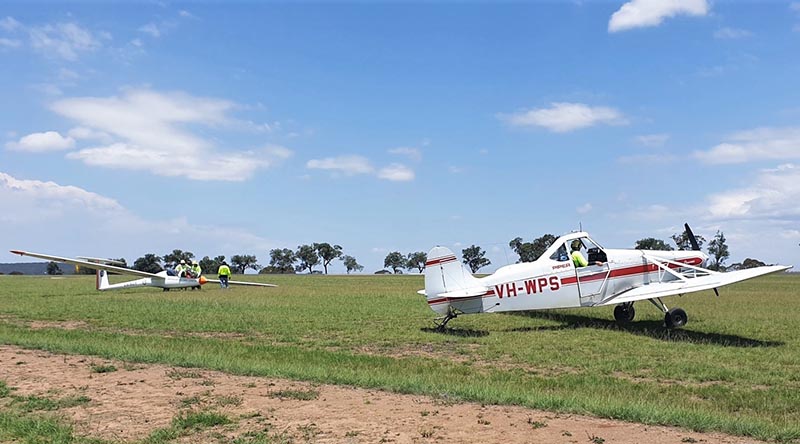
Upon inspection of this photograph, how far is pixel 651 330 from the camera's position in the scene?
15078mm

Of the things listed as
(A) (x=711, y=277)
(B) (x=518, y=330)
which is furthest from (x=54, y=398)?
(A) (x=711, y=277)

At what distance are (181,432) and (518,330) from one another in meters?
10.5

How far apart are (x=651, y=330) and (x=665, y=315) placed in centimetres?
53

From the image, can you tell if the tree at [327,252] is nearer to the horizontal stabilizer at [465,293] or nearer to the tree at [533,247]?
the tree at [533,247]

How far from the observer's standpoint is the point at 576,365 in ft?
33.9

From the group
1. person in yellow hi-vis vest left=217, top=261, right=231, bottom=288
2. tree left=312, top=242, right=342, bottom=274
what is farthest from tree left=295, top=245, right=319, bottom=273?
person in yellow hi-vis vest left=217, top=261, right=231, bottom=288

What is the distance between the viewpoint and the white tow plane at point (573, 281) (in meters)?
14.0

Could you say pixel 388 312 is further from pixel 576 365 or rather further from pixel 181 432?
pixel 181 432

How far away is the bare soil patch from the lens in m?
5.64

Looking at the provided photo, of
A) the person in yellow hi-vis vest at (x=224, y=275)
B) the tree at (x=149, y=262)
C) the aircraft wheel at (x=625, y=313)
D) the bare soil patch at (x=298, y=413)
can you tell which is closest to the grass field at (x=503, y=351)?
the bare soil patch at (x=298, y=413)

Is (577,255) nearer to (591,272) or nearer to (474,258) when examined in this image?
(591,272)

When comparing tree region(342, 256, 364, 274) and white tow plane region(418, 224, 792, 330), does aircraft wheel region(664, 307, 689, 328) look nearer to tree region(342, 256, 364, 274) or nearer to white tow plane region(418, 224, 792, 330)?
white tow plane region(418, 224, 792, 330)

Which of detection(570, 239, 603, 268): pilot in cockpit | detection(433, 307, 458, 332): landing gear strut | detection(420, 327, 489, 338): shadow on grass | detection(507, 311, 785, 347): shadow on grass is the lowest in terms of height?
detection(507, 311, 785, 347): shadow on grass

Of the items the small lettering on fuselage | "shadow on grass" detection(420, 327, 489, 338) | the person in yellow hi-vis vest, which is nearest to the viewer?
"shadow on grass" detection(420, 327, 489, 338)
